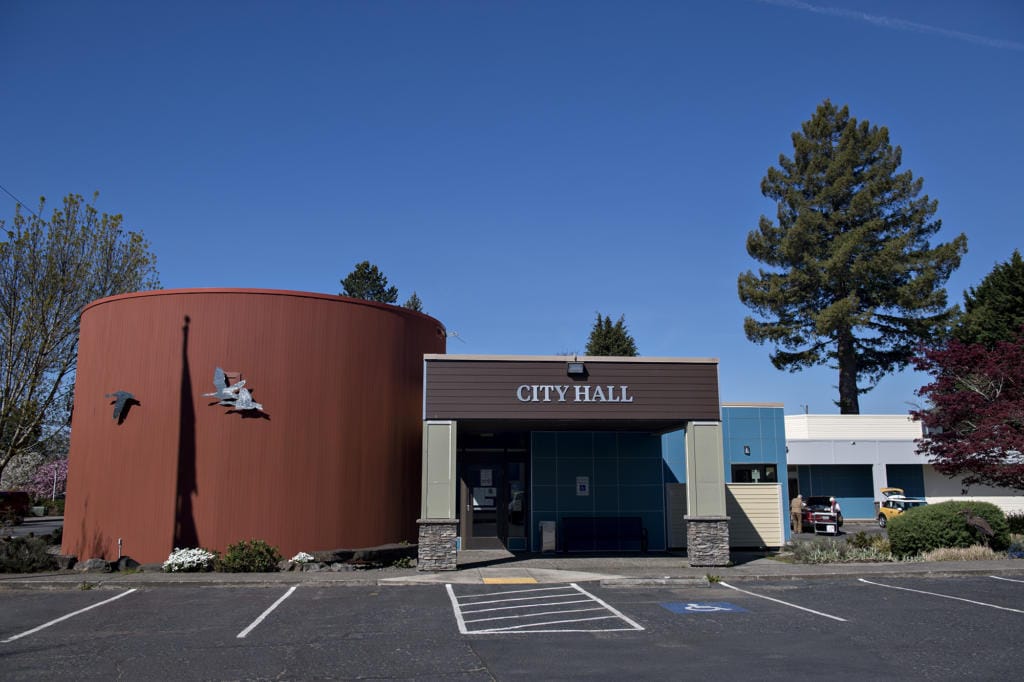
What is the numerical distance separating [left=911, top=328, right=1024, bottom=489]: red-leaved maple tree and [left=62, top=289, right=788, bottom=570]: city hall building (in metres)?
9.11

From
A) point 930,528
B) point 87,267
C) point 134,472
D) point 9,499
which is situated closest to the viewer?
point 134,472

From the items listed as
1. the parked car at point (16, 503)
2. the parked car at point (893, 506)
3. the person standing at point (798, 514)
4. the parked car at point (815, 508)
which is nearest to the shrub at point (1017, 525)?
the parked car at point (815, 508)

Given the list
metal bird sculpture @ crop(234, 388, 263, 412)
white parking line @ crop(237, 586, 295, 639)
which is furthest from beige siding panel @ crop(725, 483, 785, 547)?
metal bird sculpture @ crop(234, 388, 263, 412)

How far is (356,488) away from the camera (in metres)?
18.4

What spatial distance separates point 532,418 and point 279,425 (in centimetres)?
578

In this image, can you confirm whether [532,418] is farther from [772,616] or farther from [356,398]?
[772,616]

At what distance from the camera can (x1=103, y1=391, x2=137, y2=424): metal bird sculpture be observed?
1800cm

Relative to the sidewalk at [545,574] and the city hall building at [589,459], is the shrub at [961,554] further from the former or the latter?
the city hall building at [589,459]

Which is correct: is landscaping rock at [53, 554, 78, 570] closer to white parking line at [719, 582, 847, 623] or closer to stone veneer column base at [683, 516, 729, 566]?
stone veneer column base at [683, 516, 729, 566]

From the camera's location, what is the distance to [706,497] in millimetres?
17719

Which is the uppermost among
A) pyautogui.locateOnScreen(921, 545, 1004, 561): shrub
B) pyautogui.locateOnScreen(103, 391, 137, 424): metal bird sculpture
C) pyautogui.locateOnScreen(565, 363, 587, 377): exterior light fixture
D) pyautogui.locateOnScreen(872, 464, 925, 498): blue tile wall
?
pyautogui.locateOnScreen(565, 363, 587, 377): exterior light fixture

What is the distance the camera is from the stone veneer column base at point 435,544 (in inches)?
665

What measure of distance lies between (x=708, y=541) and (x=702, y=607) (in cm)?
486

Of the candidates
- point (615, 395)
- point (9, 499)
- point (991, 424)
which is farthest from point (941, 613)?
point (9, 499)
